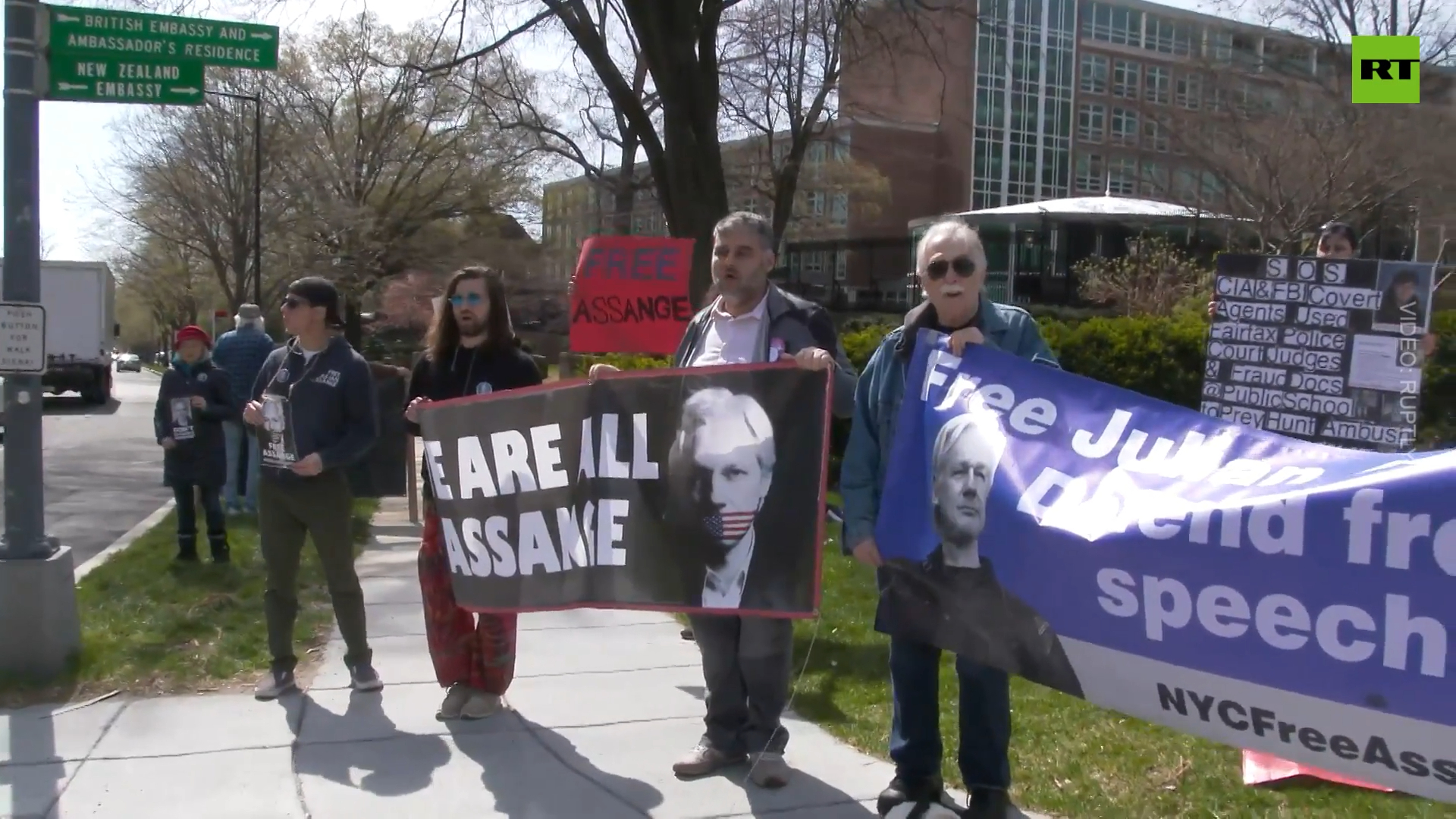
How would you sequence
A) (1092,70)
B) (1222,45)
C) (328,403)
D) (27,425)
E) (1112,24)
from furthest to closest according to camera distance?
(1112,24) < (1092,70) < (1222,45) < (27,425) < (328,403)

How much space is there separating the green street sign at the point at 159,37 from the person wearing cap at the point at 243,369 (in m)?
4.56

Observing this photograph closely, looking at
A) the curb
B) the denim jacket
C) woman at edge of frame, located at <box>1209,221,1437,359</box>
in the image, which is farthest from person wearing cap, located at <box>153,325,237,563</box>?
woman at edge of frame, located at <box>1209,221,1437,359</box>

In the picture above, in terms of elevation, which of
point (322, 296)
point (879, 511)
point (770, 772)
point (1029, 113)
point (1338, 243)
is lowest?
point (770, 772)

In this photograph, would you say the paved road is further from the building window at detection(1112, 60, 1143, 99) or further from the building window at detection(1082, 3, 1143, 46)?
the building window at detection(1082, 3, 1143, 46)

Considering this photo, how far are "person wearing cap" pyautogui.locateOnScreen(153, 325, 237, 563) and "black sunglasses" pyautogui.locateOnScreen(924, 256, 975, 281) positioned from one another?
21.2 ft

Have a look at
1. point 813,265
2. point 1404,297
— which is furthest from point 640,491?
point 813,265

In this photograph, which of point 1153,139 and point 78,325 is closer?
point 78,325

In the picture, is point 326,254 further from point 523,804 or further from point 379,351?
point 523,804

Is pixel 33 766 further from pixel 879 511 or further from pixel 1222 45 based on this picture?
pixel 1222 45

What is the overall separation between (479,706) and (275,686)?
3.31ft

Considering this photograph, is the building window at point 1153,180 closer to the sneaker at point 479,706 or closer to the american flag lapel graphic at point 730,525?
the sneaker at point 479,706

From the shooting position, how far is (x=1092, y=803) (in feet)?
14.3

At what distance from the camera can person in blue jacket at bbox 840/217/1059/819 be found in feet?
13.4

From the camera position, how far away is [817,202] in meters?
49.5
